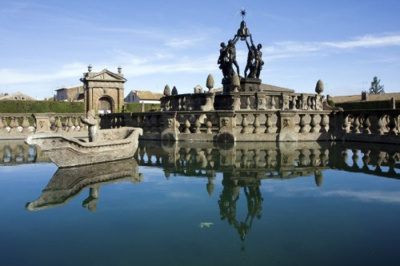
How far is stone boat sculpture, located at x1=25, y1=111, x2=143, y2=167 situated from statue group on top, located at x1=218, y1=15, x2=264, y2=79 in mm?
14466

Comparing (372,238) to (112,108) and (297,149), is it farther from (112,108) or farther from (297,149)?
(112,108)

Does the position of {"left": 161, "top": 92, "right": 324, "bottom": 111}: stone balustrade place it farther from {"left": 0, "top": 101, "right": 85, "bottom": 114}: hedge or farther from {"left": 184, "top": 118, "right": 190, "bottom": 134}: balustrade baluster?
{"left": 0, "top": 101, "right": 85, "bottom": 114}: hedge

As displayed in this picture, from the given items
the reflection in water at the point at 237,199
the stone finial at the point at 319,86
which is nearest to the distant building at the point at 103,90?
the stone finial at the point at 319,86

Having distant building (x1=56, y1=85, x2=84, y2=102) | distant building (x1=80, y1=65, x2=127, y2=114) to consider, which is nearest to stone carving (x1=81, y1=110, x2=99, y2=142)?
distant building (x1=80, y1=65, x2=127, y2=114)

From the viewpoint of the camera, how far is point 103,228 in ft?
14.4

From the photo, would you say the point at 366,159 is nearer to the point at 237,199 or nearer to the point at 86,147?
the point at 237,199

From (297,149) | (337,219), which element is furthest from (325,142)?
(337,219)

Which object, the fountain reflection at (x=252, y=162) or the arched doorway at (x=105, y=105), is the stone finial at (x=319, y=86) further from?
the arched doorway at (x=105, y=105)

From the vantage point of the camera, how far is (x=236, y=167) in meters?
8.55

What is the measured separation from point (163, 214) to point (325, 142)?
1075 centimetres

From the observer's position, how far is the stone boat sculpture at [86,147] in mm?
7926

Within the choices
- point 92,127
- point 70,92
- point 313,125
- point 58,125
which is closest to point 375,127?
point 313,125

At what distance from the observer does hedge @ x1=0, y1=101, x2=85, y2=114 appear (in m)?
40.5

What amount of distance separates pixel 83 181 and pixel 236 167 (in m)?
3.73
